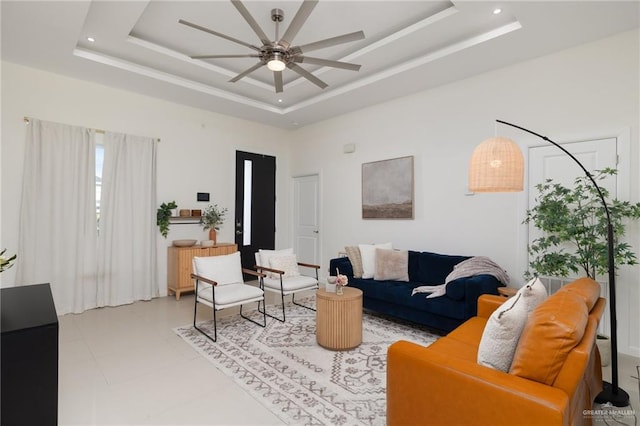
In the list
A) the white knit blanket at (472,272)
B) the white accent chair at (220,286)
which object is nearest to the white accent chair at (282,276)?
the white accent chair at (220,286)

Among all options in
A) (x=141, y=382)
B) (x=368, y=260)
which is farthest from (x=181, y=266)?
(x=368, y=260)

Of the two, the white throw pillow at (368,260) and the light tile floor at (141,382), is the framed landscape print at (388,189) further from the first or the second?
the light tile floor at (141,382)

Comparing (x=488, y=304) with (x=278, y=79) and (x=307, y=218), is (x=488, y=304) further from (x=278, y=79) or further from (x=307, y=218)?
(x=307, y=218)

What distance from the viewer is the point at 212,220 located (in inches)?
217

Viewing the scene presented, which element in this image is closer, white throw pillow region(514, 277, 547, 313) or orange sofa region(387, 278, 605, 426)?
orange sofa region(387, 278, 605, 426)

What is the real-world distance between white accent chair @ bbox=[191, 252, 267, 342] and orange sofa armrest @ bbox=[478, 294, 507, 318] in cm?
223

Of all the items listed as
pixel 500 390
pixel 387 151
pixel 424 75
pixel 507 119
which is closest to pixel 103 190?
pixel 387 151

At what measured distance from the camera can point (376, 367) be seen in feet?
9.16

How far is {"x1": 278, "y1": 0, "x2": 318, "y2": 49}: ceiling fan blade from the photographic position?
221 cm

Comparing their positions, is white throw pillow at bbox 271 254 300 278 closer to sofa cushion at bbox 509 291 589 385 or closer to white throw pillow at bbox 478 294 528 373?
white throw pillow at bbox 478 294 528 373

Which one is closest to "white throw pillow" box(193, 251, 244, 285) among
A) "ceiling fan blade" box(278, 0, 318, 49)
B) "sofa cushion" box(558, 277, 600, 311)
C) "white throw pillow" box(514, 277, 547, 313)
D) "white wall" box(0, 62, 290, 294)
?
"white wall" box(0, 62, 290, 294)

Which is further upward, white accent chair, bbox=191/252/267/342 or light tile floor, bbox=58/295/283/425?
white accent chair, bbox=191/252/267/342

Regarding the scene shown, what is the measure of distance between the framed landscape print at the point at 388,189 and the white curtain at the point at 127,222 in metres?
3.36

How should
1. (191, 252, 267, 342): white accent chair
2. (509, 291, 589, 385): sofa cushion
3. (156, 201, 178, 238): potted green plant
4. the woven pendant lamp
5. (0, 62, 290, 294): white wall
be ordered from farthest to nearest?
1. (156, 201, 178, 238): potted green plant
2. (0, 62, 290, 294): white wall
3. (191, 252, 267, 342): white accent chair
4. the woven pendant lamp
5. (509, 291, 589, 385): sofa cushion
